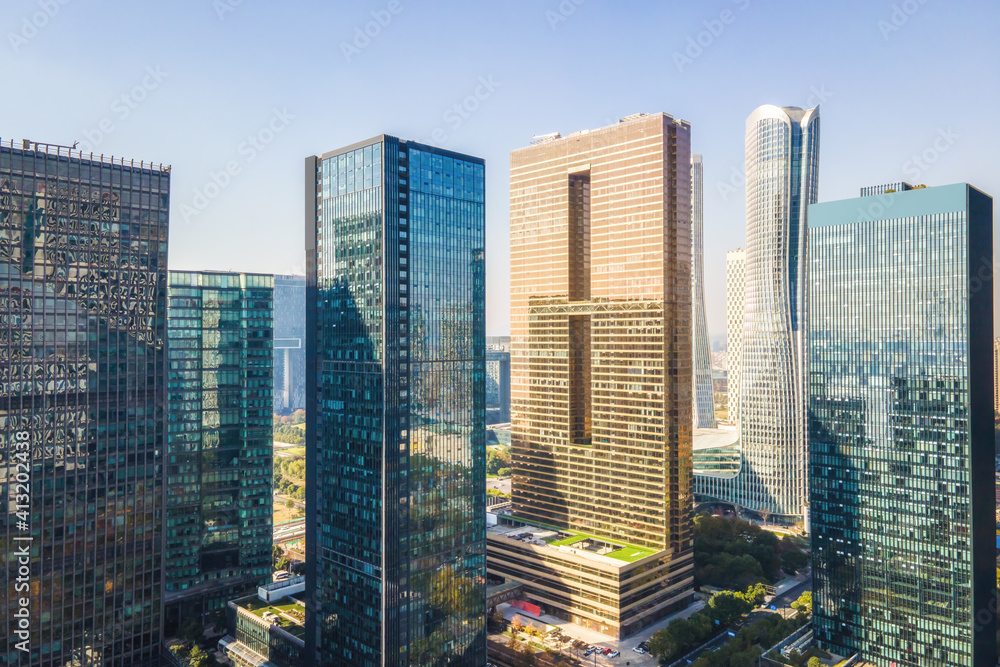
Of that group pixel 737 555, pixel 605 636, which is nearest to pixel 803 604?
pixel 737 555

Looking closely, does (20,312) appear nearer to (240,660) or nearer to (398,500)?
(398,500)

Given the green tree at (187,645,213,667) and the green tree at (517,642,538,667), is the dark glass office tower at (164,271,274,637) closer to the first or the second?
the green tree at (187,645,213,667)

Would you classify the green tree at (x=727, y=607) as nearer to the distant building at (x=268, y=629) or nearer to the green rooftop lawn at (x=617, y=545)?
the green rooftop lawn at (x=617, y=545)

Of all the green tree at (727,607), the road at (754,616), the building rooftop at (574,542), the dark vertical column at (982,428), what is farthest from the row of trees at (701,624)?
the dark vertical column at (982,428)

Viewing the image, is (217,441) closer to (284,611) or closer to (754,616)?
(284,611)

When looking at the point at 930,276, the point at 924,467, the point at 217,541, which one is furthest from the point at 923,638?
the point at 217,541
